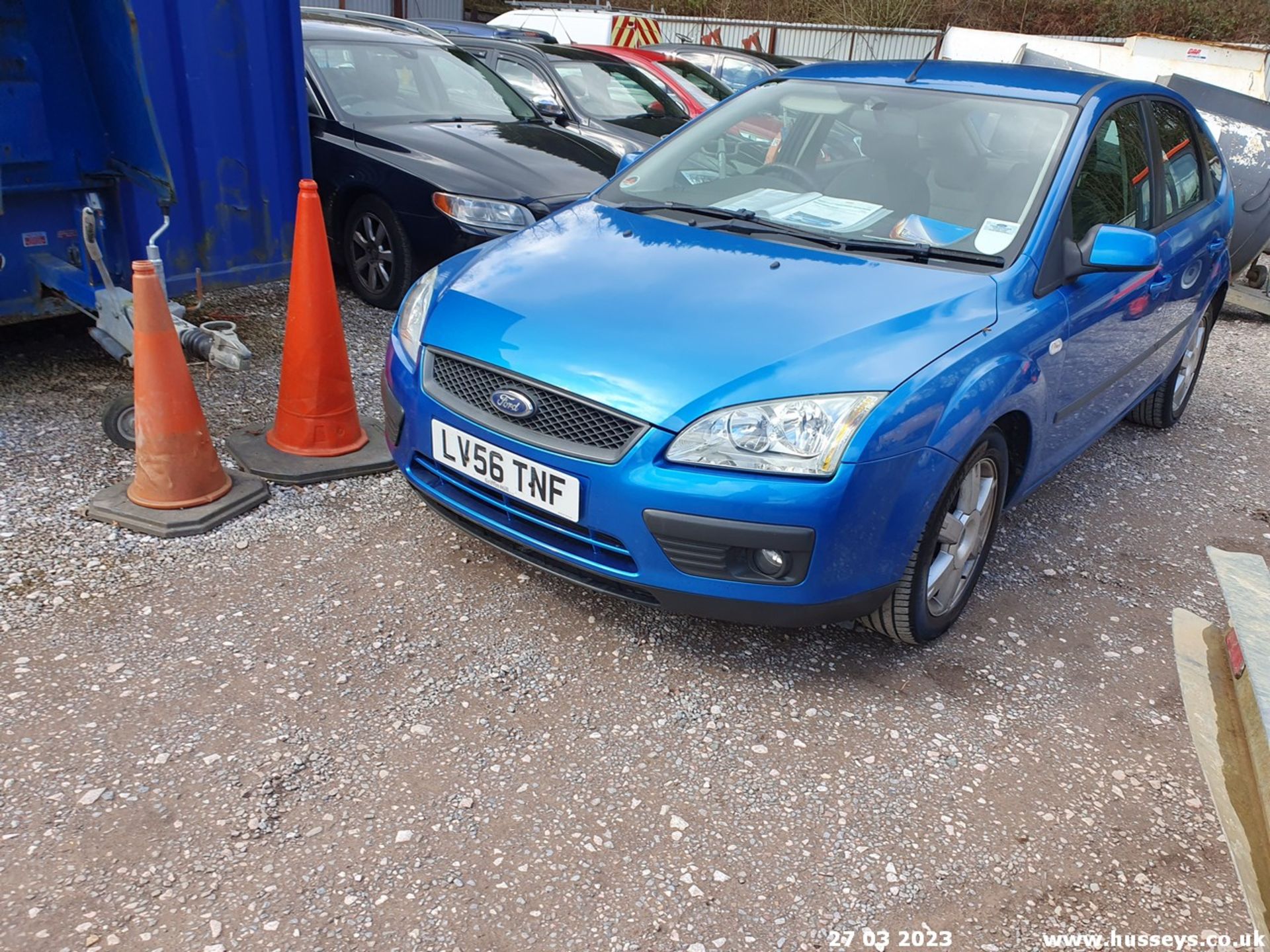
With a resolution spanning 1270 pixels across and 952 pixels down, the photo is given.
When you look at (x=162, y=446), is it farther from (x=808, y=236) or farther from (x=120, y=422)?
(x=808, y=236)

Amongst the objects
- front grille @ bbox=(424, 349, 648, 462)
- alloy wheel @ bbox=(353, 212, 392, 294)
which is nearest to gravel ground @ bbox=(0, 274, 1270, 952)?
front grille @ bbox=(424, 349, 648, 462)

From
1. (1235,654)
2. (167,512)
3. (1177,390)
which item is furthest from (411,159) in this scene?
(1235,654)

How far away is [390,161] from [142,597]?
127 inches

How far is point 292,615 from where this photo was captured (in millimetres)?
2947

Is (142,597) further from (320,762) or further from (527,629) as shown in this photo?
(527,629)

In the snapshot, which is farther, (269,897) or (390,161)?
(390,161)

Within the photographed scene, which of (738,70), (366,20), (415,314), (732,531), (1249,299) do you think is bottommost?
(1249,299)

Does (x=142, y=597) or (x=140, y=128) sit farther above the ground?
(x=140, y=128)

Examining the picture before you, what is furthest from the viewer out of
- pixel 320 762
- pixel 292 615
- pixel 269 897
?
pixel 292 615

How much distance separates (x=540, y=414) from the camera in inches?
107

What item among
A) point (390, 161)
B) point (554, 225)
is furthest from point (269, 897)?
point (390, 161)

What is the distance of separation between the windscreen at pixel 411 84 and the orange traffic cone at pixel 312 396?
2.56 metres

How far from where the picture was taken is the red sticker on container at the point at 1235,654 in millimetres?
2518

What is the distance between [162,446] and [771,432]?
203 centimetres
